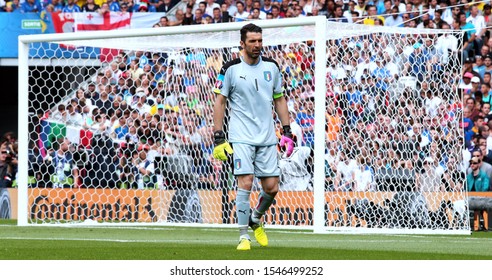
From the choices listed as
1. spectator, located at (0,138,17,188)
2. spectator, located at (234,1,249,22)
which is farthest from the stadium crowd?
spectator, located at (0,138,17,188)

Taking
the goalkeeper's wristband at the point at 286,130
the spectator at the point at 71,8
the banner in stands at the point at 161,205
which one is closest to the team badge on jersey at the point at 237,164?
the goalkeeper's wristband at the point at 286,130

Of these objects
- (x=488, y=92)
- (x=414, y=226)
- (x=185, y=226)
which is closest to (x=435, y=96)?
(x=414, y=226)

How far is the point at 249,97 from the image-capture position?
37.3 ft

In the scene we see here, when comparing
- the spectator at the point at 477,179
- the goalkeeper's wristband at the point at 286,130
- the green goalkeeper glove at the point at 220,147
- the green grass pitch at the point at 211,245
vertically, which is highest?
the goalkeeper's wristband at the point at 286,130

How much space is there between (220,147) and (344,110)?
588 cm

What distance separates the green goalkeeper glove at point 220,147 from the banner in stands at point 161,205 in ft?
19.1

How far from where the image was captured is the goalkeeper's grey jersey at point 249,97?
11.3m

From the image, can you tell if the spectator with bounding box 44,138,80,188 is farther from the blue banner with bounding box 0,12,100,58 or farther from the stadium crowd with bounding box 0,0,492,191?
the blue banner with bounding box 0,12,100,58

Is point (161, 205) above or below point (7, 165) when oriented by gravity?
below

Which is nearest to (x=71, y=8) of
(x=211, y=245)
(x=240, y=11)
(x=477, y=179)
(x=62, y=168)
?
(x=240, y=11)

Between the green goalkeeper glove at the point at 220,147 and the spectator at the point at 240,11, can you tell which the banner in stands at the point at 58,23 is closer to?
the spectator at the point at 240,11

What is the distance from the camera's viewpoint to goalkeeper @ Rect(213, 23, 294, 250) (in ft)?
36.8

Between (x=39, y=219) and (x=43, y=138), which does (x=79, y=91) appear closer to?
(x=43, y=138)

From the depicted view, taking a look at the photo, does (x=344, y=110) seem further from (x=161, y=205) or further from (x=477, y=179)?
(x=477, y=179)
